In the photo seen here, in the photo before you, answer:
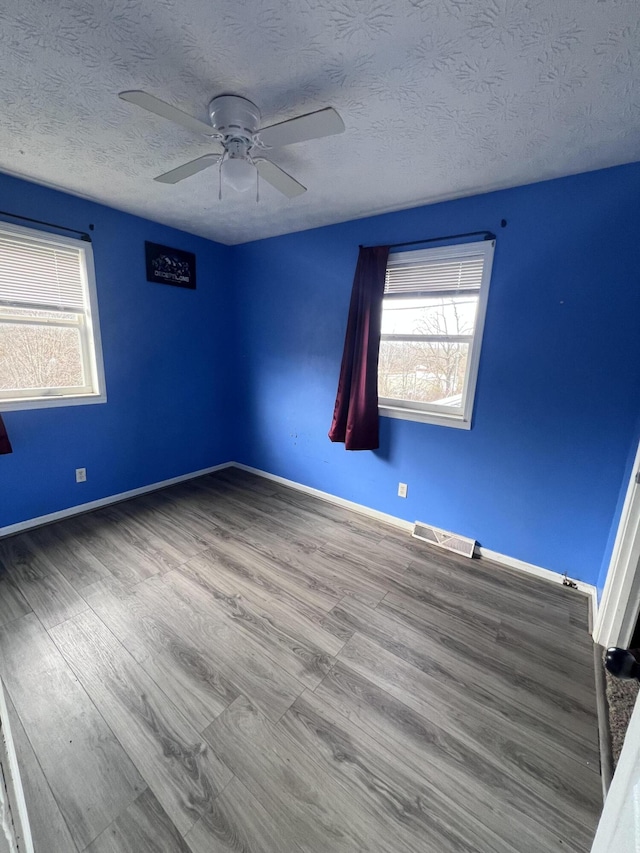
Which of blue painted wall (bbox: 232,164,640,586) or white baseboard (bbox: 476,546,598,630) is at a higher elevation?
blue painted wall (bbox: 232,164,640,586)

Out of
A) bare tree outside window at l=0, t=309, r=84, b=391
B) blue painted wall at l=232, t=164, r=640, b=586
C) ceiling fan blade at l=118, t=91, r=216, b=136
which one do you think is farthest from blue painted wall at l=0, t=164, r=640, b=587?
ceiling fan blade at l=118, t=91, r=216, b=136

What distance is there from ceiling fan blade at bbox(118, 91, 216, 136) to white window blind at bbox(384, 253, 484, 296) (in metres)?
1.55

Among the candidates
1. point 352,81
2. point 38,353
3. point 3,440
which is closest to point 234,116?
point 352,81

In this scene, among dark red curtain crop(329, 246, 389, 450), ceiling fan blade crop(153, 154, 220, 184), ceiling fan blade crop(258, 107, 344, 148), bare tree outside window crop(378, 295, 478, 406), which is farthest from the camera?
dark red curtain crop(329, 246, 389, 450)

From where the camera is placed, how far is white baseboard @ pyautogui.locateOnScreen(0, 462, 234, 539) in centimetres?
241

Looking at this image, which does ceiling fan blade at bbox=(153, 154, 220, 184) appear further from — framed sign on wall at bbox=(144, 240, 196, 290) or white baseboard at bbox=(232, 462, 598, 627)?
white baseboard at bbox=(232, 462, 598, 627)

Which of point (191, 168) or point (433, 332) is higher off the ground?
point (191, 168)

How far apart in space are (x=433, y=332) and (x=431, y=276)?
39 centimetres

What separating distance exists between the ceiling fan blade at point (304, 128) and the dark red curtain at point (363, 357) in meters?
1.25

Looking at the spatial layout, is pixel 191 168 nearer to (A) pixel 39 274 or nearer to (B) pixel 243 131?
(B) pixel 243 131

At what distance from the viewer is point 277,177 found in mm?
1576

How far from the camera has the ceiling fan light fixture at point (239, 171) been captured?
4.57 feet

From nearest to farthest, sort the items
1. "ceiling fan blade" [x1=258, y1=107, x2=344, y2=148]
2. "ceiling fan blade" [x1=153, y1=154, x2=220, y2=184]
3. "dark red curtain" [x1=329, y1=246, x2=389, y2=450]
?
"ceiling fan blade" [x1=258, y1=107, x2=344, y2=148]
"ceiling fan blade" [x1=153, y1=154, x2=220, y2=184]
"dark red curtain" [x1=329, y1=246, x2=389, y2=450]

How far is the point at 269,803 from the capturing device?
104 cm
